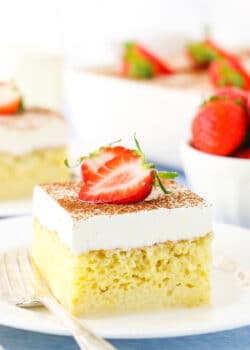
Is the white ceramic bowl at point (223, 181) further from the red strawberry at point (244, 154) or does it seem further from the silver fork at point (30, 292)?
the silver fork at point (30, 292)

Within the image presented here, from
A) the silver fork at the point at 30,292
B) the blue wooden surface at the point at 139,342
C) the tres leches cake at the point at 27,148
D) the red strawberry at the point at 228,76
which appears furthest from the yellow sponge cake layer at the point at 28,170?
the blue wooden surface at the point at 139,342

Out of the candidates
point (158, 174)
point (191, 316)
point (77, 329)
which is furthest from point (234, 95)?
point (77, 329)

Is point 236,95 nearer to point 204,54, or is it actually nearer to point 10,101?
point 10,101

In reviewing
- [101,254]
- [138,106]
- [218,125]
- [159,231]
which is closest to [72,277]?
[101,254]

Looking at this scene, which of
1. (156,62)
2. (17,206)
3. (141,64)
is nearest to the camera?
(17,206)

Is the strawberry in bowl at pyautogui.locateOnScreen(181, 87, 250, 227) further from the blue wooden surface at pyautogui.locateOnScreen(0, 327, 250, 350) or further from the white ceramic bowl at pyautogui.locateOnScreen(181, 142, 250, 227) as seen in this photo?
the blue wooden surface at pyautogui.locateOnScreen(0, 327, 250, 350)

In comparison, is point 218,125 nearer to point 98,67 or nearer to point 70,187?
point 70,187
